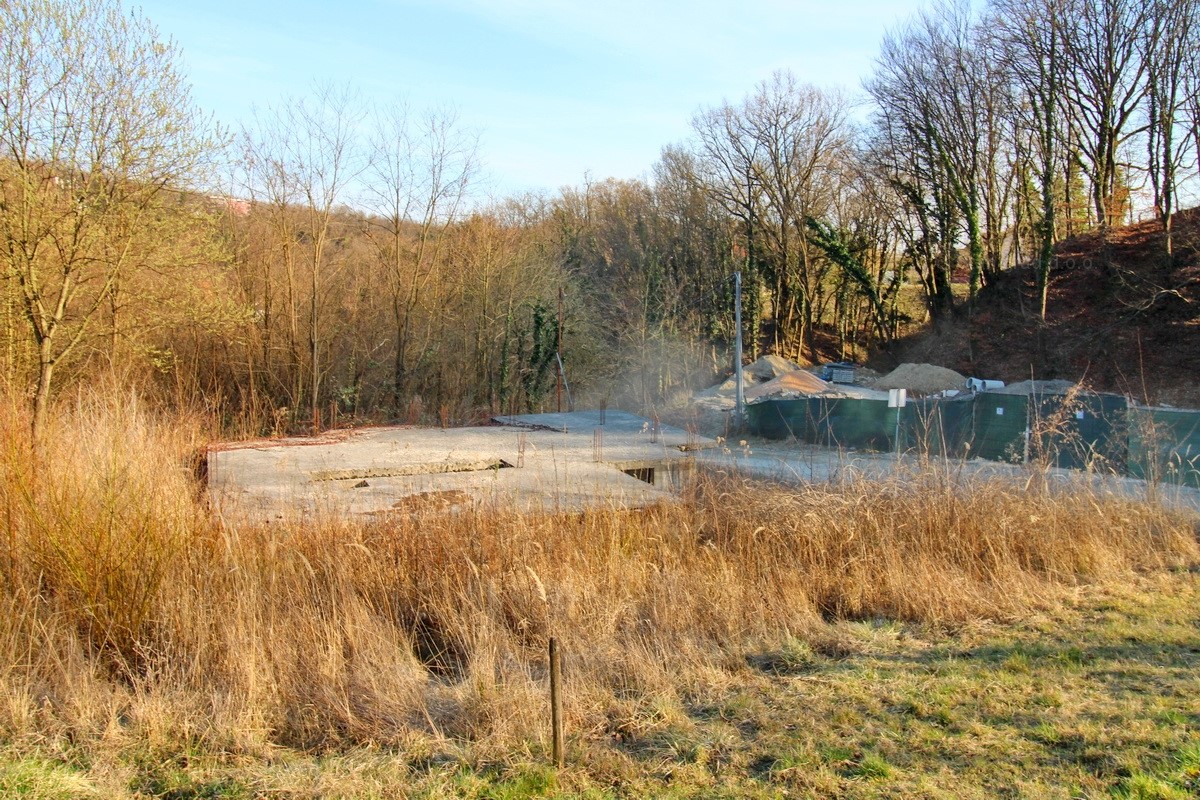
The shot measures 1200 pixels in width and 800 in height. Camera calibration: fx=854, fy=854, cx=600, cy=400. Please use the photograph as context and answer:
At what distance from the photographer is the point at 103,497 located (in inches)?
195

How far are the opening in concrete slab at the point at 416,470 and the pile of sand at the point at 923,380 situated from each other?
1735 centimetres

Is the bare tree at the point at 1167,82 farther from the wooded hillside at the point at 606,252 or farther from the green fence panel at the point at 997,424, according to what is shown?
the green fence panel at the point at 997,424

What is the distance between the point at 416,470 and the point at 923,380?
63.8 feet

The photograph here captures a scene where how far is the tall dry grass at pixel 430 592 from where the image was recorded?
3965 mm

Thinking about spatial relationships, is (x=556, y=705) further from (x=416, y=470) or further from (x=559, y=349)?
(x=559, y=349)

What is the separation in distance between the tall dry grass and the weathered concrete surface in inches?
25.4

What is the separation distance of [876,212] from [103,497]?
31.2 m

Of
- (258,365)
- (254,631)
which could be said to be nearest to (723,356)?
(258,365)

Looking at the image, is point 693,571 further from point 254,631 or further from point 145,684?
point 145,684

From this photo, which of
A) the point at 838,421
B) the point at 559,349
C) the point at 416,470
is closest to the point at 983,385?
the point at 838,421

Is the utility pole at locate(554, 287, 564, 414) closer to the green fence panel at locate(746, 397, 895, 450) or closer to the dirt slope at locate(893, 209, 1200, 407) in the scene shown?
the green fence panel at locate(746, 397, 895, 450)

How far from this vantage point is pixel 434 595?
5461 mm

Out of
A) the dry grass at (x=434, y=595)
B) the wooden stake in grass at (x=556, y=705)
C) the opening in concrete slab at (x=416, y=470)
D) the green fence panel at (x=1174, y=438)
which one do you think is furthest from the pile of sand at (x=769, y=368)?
the wooden stake in grass at (x=556, y=705)

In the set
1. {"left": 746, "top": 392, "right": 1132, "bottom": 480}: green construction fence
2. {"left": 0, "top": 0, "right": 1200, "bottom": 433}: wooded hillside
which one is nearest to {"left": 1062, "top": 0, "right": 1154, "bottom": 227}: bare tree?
{"left": 0, "top": 0, "right": 1200, "bottom": 433}: wooded hillside
